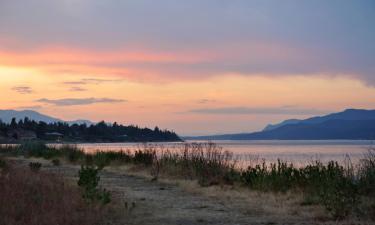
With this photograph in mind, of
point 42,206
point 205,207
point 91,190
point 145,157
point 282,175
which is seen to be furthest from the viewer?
point 145,157

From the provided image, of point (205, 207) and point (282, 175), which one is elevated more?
point (282, 175)

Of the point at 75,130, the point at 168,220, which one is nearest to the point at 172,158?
the point at 168,220

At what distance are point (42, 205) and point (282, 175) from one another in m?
6.99

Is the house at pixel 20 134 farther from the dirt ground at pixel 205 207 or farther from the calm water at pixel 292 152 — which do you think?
the dirt ground at pixel 205 207

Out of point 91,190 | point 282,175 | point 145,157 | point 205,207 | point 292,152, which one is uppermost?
point 292,152

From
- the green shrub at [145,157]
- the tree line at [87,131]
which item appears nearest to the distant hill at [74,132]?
the tree line at [87,131]

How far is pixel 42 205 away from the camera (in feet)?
32.7

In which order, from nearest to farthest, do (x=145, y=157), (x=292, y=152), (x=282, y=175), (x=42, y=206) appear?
(x=42, y=206), (x=282, y=175), (x=145, y=157), (x=292, y=152)

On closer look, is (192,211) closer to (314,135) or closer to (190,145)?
(190,145)

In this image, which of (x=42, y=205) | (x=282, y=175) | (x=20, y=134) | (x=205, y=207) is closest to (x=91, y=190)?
(x=42, y=205)

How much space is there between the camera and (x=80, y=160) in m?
29.4

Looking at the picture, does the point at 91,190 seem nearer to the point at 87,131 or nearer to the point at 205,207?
the point at 205,207

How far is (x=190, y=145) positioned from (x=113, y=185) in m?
5.33

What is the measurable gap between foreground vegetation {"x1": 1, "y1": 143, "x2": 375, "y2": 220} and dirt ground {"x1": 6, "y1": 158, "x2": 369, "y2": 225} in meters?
0.42
